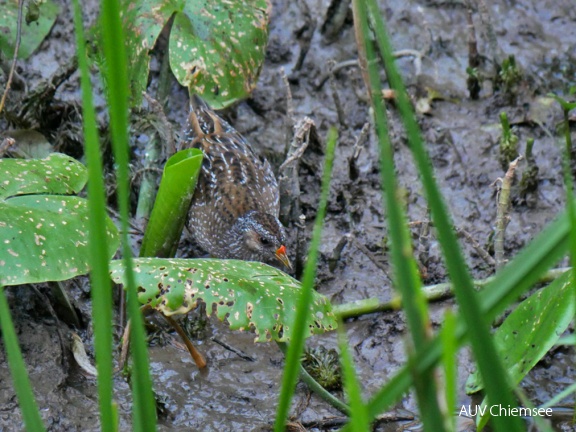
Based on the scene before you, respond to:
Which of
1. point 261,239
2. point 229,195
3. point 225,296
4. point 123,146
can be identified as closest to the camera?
point 123,146

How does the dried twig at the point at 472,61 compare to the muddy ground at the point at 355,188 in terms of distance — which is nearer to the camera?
the muddy ground at the point at 355,188

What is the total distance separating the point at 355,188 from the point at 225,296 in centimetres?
190

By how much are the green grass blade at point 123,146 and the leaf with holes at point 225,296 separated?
166 centimetres

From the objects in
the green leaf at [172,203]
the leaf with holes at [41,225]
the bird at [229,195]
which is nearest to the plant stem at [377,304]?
the bird at [229,195]

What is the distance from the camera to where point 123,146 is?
4.07ft

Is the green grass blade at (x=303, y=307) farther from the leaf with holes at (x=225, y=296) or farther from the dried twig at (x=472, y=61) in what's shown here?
the dried twig at (x=472, y=61)

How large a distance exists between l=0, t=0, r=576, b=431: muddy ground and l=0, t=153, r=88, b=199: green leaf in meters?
0.51

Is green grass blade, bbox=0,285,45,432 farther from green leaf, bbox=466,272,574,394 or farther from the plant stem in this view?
the plant stem

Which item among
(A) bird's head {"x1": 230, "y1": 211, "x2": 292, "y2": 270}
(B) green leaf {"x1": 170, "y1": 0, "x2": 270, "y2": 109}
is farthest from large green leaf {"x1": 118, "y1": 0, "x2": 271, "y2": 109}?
(A) bird's head {"x1": 230, "y1": 211, "x2": 292, "y2": 270}

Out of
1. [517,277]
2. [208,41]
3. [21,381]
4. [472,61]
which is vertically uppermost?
[472,61]

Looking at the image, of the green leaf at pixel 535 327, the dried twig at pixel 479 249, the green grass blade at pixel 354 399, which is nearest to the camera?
the green grass blade at pixel 354 399

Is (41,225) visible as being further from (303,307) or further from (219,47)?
(303,307)

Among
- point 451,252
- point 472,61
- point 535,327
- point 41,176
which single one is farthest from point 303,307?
point 472,61

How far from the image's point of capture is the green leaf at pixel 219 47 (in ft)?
15.2
